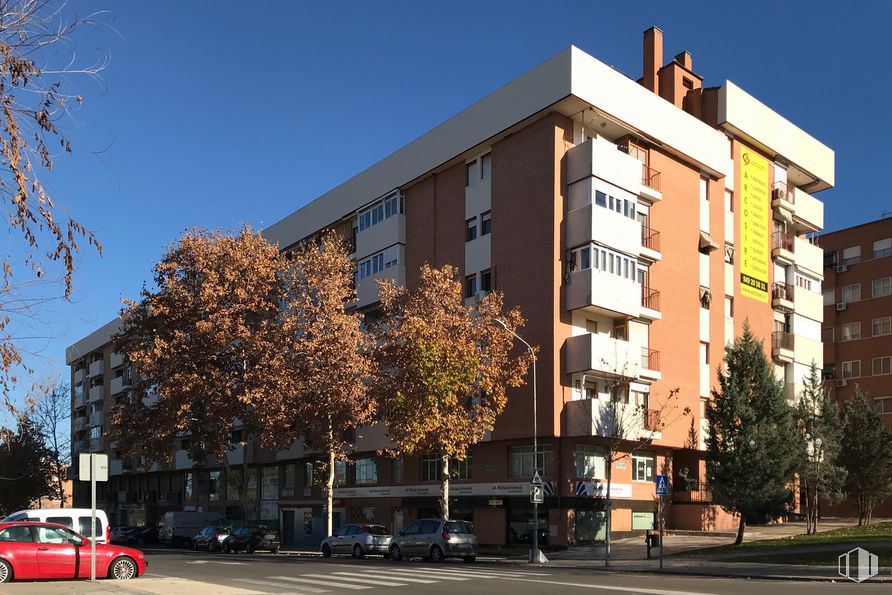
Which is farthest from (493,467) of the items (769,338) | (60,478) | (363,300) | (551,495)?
(60,478)

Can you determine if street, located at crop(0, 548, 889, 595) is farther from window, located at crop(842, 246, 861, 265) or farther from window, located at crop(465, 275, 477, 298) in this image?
window, located at crop(842, 246, 861, 265)

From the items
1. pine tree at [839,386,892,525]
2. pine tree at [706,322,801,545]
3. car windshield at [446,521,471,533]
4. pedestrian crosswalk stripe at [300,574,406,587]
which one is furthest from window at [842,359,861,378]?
pedestrian crosswalk stripe at [300,574,406,587]

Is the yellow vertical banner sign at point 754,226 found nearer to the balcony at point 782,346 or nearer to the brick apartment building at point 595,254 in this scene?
the brick apartment building at point 595,254

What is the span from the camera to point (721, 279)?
47.6 metres

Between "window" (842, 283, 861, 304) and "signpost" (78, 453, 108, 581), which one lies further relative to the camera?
"window" (842, 283, 861, 304)

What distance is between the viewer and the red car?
2078 centimetres

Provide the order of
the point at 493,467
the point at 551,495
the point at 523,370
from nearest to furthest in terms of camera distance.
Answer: the point at 523,370 → the point at 551,495 → the point at 493,467

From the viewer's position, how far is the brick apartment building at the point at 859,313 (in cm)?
6122

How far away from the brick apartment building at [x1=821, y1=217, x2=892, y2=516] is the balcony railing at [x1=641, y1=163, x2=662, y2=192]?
86.2 ft

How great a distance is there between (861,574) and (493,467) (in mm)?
20762

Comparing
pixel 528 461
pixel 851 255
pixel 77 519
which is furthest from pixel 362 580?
pixel 851 255

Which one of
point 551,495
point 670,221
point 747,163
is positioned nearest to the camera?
point 551,495

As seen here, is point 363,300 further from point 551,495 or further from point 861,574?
point 861,574

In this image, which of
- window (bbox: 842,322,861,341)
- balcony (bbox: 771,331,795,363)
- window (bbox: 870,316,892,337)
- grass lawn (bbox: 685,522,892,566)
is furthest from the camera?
window (bbox: 842,322,861,341)
